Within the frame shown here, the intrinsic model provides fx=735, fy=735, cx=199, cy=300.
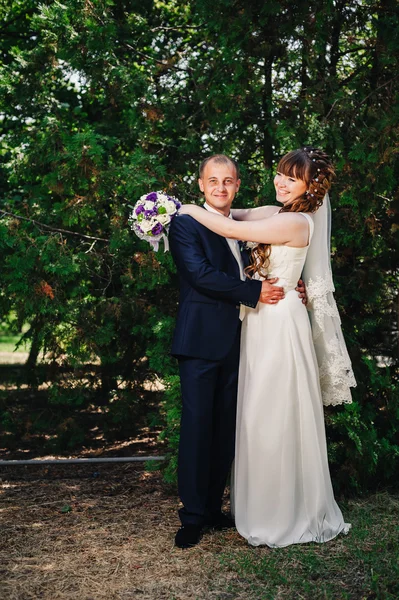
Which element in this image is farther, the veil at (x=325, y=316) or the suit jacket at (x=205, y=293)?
the veil at (x=325, y=316)

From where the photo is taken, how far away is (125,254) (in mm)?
6578

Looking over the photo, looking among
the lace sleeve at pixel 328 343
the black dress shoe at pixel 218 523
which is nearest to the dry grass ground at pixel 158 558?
the black dress shoe at pixel 218 523

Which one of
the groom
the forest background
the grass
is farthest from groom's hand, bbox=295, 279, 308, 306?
the grass

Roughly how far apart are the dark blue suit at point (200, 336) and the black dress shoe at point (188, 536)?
0.04m

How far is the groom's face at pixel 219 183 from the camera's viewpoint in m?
4.44

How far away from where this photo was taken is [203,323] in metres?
4.47

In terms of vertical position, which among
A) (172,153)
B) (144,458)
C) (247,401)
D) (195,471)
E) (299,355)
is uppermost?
(172,153)

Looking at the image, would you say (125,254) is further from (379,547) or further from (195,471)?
(379,547)

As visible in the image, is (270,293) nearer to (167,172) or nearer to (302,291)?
(302,291)

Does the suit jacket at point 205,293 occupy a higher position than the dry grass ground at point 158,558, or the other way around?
the suit jacket at point 205,293

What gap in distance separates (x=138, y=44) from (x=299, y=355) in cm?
439

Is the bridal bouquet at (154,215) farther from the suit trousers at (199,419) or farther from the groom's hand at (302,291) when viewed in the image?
the groom's hand at (302,291)

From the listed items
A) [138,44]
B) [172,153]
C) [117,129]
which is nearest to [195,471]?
[172,153]

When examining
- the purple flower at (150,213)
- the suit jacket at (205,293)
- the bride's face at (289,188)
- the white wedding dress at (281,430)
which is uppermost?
the bride's face at (289,188)
